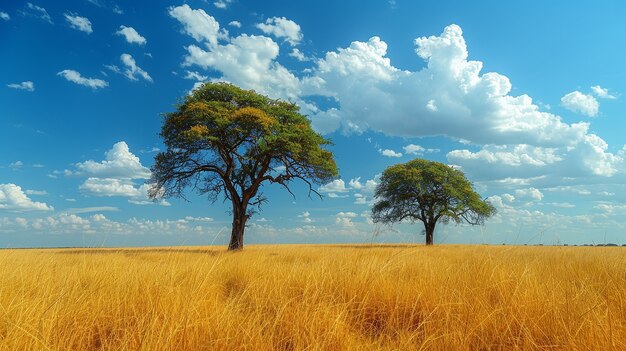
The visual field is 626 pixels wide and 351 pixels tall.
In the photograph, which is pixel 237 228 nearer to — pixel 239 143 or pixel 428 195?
pixel 239 143

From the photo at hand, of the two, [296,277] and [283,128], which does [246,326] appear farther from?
[283,128]

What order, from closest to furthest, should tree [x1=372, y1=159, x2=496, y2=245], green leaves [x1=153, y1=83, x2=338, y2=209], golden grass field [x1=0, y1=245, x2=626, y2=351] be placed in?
golden grass field [x1=0, y1=245, x2=626, y2=351] < green leaves [x1=153, y1=83, x2=338, y2=209] < tree [x1=372, y1=159, x2=496, y2=245]

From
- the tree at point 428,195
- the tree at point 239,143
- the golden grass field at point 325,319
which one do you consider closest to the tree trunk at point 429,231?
the tree at point 428,195

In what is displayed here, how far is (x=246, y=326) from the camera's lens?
372 centimetres

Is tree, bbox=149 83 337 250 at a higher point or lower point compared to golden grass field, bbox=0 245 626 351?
higher

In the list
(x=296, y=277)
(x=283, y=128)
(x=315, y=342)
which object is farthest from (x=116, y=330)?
(x=283, y=128)

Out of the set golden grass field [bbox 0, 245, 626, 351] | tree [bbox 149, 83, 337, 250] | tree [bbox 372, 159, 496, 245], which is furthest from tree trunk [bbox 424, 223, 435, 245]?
golden grass field [bbox 0, 245, 626, 351]

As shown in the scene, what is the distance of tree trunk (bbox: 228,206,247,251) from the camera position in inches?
931

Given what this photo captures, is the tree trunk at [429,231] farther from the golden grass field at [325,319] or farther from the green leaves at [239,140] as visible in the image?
the golden grass field at [325,319]

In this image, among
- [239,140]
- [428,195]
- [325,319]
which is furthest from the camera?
[428,195]

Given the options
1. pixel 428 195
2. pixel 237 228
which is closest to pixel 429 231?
pixel 428 195

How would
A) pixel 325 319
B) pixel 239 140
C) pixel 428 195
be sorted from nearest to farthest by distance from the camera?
pixel 325 319
pixel 239 140
pixel 428 195

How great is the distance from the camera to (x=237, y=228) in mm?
23781

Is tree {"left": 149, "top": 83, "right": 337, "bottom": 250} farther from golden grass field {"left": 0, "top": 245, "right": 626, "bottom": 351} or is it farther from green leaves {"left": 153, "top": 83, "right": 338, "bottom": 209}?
golden grass field {"left": 0, "top": 245, "right": 626, "bottom": 351}
